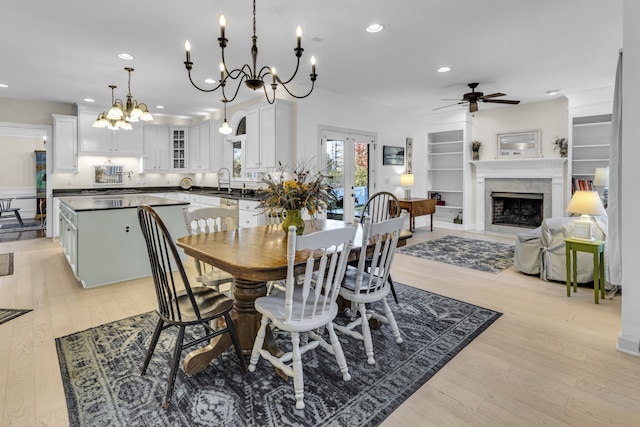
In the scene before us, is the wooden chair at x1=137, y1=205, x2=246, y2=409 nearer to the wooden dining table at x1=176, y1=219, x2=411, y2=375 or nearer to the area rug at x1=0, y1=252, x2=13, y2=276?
the wooden dining table at x1=176, y1=219, x2=411, y2=375

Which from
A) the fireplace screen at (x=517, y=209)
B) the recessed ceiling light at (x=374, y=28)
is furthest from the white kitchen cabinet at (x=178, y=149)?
the fireplace screen at (x=517, y=209)

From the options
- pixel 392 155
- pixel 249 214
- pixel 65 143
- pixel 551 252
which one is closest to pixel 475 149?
pixel 392 155

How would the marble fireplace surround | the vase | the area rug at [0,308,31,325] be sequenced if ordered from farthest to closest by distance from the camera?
the marble fireplace surround → the area rug at [0,308,31,325] → the vase

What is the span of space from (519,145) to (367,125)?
3153mm

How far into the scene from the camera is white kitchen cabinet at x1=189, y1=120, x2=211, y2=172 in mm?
7262

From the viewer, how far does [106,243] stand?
3818 millimetres

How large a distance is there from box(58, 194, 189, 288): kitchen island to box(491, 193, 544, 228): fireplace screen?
6344 mm

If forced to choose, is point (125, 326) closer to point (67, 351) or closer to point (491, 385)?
point (67, 351)

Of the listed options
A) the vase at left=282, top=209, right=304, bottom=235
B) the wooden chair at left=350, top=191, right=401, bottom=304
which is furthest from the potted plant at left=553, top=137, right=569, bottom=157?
the vase at left=282, top=209, right=304, bottom=235

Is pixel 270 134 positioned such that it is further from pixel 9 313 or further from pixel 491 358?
pixel 491 358

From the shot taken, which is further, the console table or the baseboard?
the console table

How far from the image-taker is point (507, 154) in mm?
7145

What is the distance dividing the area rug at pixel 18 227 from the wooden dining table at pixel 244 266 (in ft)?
23.8

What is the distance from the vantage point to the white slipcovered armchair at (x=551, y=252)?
12.1 ft
